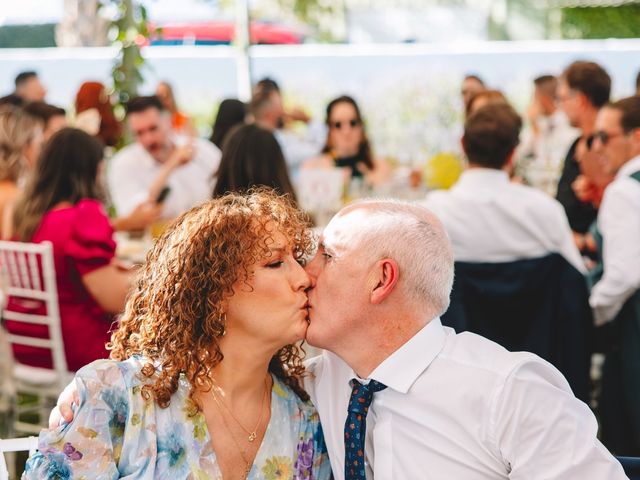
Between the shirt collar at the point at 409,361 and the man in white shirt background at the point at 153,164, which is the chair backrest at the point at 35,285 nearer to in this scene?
the man in white shirt background at the point at 153,164

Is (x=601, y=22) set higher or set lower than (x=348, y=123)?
higher

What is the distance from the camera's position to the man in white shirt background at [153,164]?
5707 mm

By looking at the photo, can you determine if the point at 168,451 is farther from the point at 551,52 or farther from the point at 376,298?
the point at 551,52

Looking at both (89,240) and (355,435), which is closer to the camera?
(355,435)

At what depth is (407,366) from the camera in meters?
1.81

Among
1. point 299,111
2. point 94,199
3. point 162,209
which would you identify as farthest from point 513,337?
point 299,111

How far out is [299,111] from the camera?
28.5 ft

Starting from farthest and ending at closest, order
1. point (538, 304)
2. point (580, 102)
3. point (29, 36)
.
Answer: point (29, 36) → point (580, 102) → point (538, 304)

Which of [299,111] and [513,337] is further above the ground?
[299,111]

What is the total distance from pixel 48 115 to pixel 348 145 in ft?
6.29

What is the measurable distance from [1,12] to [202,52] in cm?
249

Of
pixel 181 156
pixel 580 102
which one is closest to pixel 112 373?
pixel 580 102

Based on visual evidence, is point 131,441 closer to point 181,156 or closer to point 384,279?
point 384,279

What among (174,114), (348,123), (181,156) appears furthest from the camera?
(174,114)
